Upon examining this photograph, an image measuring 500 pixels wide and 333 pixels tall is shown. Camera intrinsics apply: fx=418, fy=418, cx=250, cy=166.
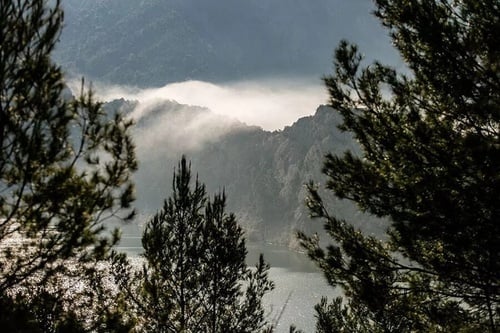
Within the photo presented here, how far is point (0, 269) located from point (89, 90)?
9.58 ft

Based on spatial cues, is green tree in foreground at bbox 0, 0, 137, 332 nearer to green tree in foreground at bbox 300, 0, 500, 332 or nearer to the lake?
green tree in foreground at bbox 300, 0, 500, 332

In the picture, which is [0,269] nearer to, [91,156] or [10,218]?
[10,218]

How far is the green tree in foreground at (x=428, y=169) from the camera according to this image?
22.9ft

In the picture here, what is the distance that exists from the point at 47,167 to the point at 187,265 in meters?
8.34

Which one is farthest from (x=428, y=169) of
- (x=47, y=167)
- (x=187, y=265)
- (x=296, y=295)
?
(x=296, y=295)

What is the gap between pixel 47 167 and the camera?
5.93 meters

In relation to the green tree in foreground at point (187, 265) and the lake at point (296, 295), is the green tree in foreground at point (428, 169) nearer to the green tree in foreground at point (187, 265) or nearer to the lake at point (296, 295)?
the green tree in foreground at point (187, 265)

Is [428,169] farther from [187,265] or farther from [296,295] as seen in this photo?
[296,295]

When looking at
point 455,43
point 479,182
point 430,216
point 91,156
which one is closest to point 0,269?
point 91,156

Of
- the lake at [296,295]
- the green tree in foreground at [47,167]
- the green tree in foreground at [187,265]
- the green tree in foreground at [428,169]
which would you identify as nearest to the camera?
the green tree in foreground at [47,167]

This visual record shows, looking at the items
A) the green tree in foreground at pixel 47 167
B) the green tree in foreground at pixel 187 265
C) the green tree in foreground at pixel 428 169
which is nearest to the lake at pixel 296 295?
the green tree in foreground at pixel 187 265

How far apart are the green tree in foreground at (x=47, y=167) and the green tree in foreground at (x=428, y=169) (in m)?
4.71

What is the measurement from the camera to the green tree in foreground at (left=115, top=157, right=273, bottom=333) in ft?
42.8

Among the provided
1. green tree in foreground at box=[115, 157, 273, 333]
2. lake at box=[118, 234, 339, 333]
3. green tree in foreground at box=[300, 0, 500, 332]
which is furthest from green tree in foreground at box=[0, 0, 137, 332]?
lake at box=[118, 234, 339, 333]
